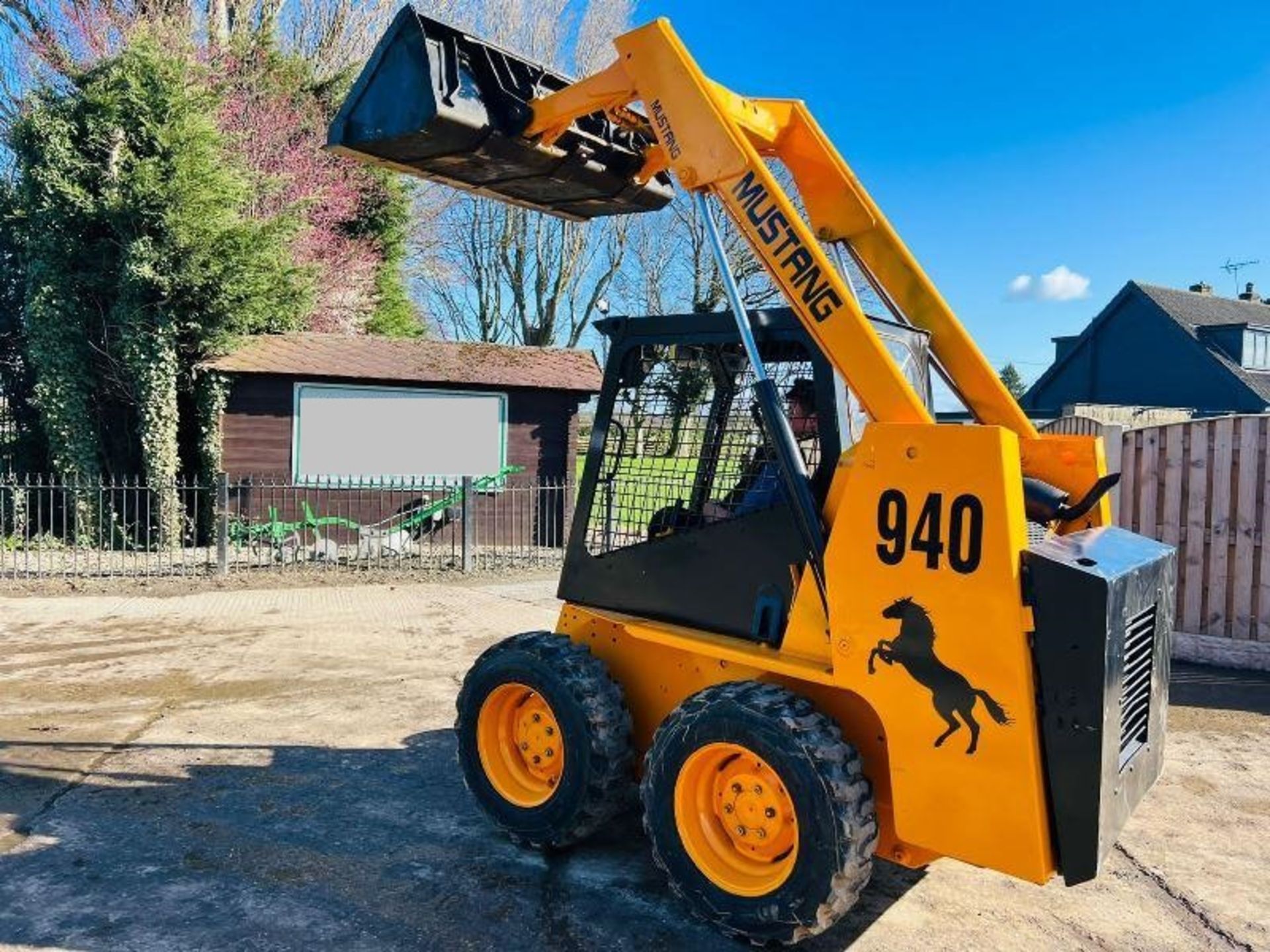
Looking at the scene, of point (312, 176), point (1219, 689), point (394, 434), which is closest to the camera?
point (1219, 689)

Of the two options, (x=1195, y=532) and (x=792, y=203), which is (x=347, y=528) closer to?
(x=1195, y=532)

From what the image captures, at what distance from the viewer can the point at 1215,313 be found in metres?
32.5

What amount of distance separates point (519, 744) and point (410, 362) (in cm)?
1100

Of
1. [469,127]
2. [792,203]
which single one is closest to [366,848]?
[469,127]

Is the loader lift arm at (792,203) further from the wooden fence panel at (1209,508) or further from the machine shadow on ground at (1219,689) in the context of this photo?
the wooden fence panel at (1209,508)

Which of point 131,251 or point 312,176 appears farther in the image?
point 312,176

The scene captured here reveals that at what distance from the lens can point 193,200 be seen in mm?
13047

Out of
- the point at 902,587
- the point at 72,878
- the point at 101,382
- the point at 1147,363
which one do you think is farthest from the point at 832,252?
the point at 1147,363

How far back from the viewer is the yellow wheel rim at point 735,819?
3.35 m

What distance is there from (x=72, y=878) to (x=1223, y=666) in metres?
8.21

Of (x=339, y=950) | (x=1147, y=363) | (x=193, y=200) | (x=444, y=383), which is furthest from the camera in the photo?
(x=1147, y=363)

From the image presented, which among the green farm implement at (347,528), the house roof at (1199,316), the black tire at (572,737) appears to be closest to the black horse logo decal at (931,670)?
the black tire at (572,737)

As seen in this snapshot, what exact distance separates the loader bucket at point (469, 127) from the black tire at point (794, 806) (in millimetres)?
2721

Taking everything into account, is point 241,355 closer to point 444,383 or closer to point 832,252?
point 444,383
